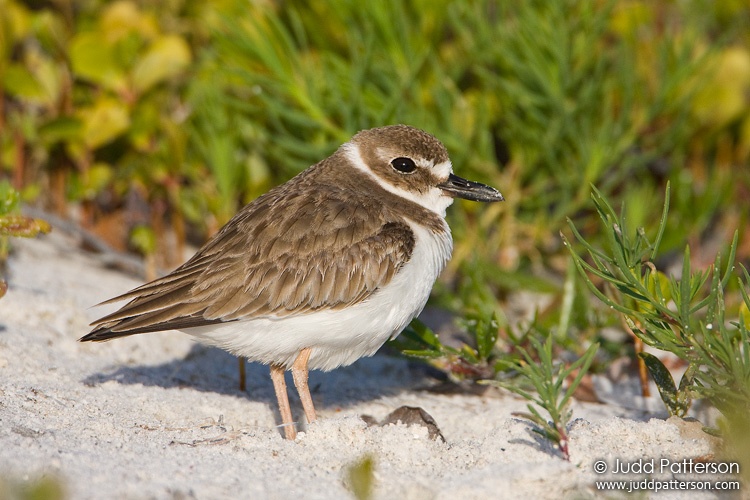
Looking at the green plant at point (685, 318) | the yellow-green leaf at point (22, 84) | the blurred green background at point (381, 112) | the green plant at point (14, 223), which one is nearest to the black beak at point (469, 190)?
the blurred green background at point (381, 112)

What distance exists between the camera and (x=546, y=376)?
137 inches

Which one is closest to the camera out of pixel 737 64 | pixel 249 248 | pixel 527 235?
pixel 249 248

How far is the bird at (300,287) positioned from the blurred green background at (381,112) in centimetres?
159

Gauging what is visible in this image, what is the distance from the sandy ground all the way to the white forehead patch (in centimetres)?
116

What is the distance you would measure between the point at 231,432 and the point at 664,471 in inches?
74.6

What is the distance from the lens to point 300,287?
448cm

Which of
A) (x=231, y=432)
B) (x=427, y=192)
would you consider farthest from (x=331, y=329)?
(x=427, y=192)

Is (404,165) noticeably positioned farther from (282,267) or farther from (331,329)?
(331,329)

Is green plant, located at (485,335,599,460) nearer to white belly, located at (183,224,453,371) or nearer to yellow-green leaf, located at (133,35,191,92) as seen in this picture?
white belly, located at (183,224,453,371)

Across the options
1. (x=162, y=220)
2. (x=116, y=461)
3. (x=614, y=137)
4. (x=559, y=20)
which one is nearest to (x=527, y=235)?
(x=614, y=137)

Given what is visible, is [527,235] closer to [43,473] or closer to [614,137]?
[614,137]

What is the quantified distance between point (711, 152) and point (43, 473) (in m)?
6.71

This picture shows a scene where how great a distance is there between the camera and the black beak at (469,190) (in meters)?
5.27

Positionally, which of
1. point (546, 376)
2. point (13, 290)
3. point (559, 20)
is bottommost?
point (13, 290)
